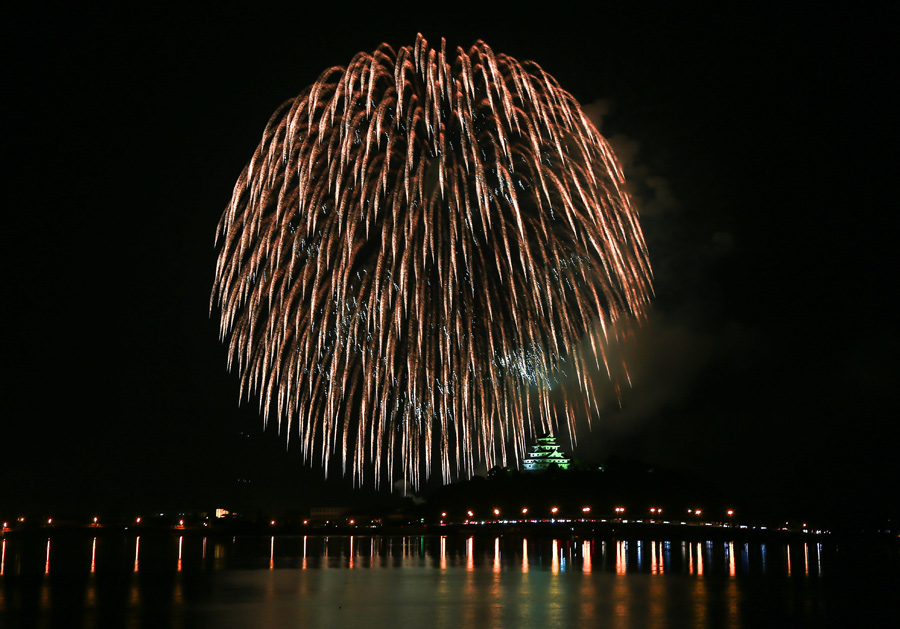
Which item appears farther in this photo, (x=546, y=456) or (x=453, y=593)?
(x=546, y=456)

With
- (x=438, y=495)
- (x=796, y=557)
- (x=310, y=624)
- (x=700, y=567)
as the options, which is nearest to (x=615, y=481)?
(x=438, y=495)

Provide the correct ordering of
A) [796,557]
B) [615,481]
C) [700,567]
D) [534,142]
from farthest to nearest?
[615,481] → [796,557] → [700,567] → [534,142]

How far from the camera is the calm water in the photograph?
650 inches

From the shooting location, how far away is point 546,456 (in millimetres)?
160500

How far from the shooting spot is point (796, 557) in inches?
1478

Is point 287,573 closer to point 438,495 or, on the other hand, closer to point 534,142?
point 534,142

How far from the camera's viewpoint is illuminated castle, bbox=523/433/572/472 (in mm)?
158875

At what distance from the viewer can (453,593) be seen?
21.4 m

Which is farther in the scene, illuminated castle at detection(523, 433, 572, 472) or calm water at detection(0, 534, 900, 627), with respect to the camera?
illuminated castle at detection(523, 433, 572, 472)

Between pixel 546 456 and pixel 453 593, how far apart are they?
142m

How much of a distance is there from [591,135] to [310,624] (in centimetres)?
1668

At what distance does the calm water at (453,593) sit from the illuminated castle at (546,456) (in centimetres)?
12584

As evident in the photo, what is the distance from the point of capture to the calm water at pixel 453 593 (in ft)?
54.1

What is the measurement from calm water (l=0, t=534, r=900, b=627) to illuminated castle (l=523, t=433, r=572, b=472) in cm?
12584
